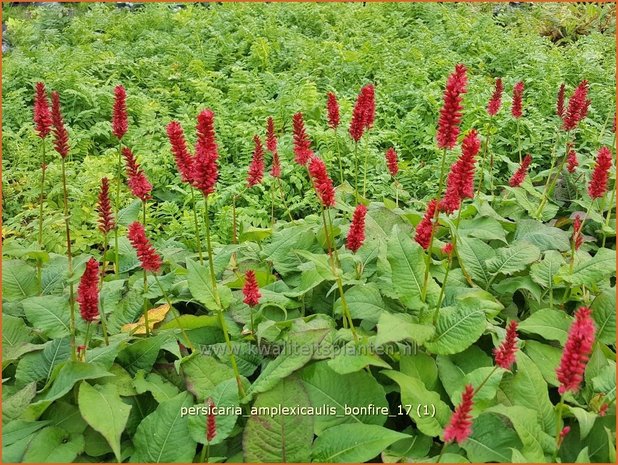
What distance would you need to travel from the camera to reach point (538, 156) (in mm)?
5355

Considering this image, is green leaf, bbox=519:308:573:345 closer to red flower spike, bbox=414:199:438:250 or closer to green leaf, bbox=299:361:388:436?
red flower spike, bbox=414:199:438:250

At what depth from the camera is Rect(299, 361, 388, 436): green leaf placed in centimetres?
255

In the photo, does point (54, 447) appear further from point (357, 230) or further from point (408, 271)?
point (408, 271)

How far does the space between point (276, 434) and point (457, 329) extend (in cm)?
86

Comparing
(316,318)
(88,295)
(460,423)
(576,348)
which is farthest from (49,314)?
(576,348)

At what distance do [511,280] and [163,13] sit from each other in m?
6.98

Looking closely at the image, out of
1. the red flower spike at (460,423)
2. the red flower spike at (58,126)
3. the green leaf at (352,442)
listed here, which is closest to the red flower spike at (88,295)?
the red flower spike at (58,126)

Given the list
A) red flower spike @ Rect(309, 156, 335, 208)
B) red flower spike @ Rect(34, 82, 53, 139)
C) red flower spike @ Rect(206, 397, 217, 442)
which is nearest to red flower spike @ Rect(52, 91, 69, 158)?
red flower spike @ Rect(34, 82, 53, 139)

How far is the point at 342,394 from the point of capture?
2.58 metres

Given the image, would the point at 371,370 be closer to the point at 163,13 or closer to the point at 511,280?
the point at 511,280

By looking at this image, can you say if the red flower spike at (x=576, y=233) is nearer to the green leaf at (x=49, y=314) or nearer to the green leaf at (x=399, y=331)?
the green leaf at (x=399, y=331)

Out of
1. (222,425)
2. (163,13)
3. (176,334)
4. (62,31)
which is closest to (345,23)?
(163,13)

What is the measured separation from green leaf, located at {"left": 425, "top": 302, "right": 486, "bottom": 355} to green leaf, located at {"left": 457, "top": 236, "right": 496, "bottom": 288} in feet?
1.79

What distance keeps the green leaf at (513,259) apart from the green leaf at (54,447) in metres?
2.06
